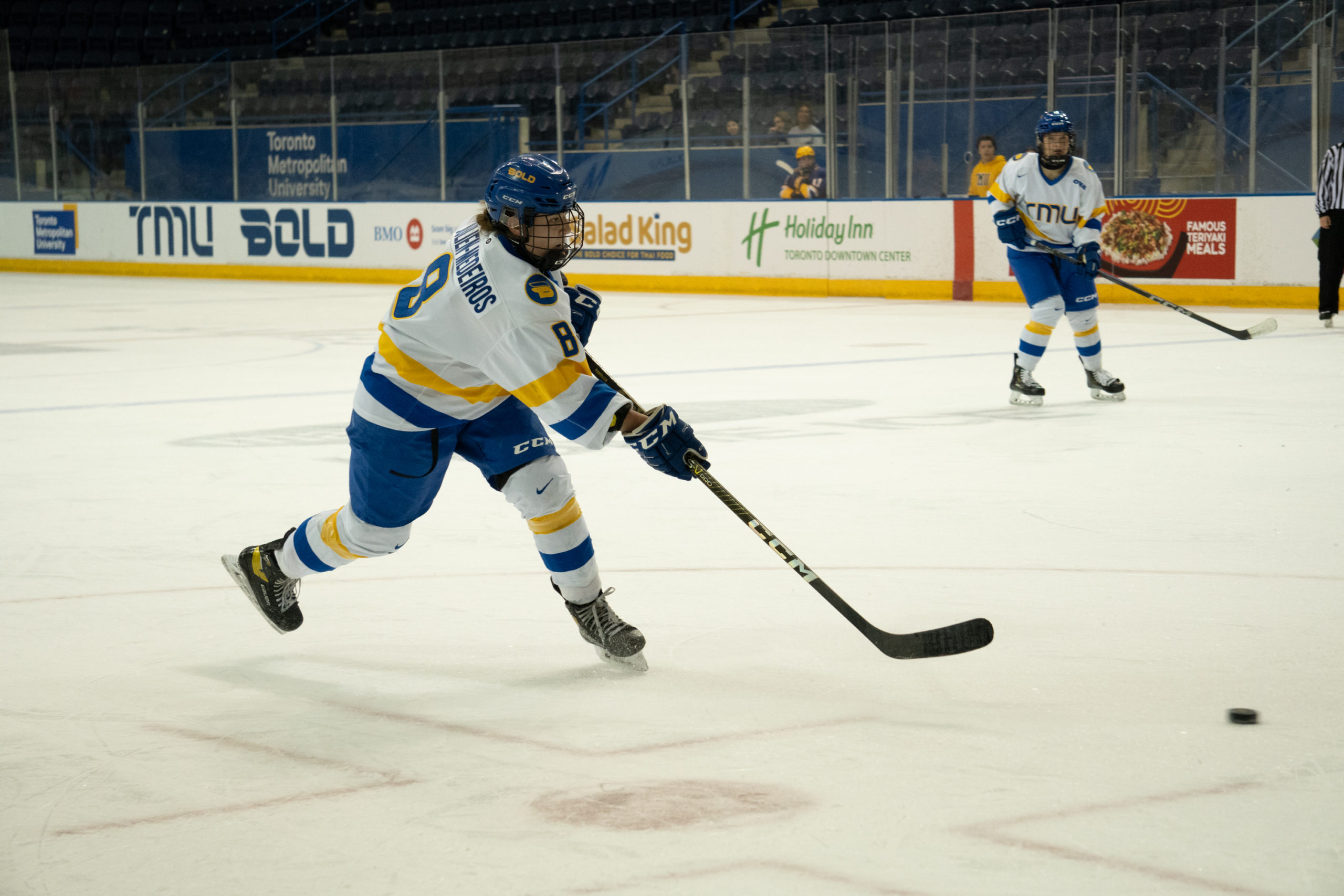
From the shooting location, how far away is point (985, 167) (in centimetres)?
1331

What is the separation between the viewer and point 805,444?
6.19 m

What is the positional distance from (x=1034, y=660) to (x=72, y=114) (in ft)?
60.1

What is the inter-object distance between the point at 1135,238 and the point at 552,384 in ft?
35.3

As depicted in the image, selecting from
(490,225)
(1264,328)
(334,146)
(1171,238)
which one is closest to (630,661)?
(490,225)

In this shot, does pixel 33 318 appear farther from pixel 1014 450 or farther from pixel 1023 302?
pixel 1014 450

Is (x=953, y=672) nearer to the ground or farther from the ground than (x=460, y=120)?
nearer to the ground

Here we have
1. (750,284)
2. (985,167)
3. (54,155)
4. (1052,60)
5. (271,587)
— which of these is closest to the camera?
(271,587)

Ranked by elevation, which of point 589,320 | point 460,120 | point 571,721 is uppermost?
point 460,120

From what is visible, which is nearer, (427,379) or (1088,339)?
(427,379)

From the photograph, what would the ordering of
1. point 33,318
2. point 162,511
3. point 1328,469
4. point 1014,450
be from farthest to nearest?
point 33,318 < point 1014,450 < point 1328,469 < point 162,511

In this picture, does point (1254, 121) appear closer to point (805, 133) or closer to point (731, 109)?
point (805, 133)

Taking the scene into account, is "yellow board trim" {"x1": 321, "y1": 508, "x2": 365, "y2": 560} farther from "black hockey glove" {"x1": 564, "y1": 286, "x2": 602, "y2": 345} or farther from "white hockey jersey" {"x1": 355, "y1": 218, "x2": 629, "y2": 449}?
"black hockey glove" {"x1": 564, "y1": 286, "x2": 602, "y2": 345}

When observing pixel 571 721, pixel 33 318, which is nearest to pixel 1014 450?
pixel 571 721

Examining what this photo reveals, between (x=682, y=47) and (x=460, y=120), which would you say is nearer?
(x=682, y=47)
